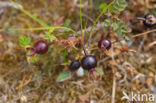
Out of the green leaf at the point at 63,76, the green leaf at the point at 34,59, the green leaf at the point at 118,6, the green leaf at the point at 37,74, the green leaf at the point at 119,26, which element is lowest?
the green leaf at the point at 63,76

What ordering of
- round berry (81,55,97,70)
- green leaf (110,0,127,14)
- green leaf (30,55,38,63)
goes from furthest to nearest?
green leaf (30,55,38,63)
green leaf (110,0,127,14)
round berry (81,55,97,70)

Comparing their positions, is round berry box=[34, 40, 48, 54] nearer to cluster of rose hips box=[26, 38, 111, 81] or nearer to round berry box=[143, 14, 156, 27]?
cluster of rose hips box=[26, 38, 111, 81]

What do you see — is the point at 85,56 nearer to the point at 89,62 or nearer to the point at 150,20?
the point at 89,62

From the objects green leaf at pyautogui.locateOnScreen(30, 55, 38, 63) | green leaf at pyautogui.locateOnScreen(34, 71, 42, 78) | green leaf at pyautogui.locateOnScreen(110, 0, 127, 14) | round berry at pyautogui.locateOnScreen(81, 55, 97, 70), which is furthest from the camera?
green leaf at pyautogui.locateOnScreen(34, 71, 42, 78)

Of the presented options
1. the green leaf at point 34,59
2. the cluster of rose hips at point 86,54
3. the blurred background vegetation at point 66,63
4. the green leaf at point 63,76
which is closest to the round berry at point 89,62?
the cluster of rose hips at point 86,54

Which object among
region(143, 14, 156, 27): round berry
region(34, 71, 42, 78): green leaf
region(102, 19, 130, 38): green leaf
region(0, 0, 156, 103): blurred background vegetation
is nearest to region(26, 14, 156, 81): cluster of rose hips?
region(0, 0, 156, 103): blurred background vegetation

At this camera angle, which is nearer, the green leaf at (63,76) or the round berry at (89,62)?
the round berry at (89,62)

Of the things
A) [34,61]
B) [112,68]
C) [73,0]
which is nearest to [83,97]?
[112,68]

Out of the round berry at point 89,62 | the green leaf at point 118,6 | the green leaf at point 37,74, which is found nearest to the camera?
the round berry at point 89,62

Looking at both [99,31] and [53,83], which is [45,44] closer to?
[53,83]

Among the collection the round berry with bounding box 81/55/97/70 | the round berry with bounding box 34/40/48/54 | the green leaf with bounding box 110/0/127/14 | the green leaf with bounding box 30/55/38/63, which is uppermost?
the green leaf with bounding box 110/0/127/14

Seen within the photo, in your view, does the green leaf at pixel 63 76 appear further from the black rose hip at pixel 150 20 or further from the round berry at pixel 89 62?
the black rose hip at pixel 150 20
